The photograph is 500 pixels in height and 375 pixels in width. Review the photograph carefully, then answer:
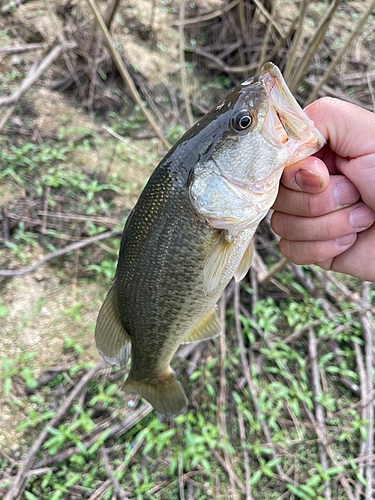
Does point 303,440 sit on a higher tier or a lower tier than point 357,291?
lower

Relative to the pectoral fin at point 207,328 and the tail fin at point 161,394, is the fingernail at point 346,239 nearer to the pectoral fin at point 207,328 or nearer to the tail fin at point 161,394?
the pectoral fin at point 207,328

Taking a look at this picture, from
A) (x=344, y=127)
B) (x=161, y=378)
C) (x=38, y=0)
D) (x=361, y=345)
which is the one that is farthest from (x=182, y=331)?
(x=38, y=0)

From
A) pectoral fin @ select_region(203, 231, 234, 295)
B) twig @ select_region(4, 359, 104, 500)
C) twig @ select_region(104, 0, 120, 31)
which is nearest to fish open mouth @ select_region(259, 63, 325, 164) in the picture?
pectoral fin @ select_region(203, 231, 234, 295)

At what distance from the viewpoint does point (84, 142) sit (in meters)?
3.38

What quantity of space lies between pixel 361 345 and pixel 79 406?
2.45 metres

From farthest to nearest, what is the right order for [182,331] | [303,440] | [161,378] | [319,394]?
[319,394], [303,440], [161,378], [182,331]

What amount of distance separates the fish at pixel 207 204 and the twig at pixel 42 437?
101cm

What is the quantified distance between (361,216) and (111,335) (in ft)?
4.17

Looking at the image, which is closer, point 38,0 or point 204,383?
point 204,383

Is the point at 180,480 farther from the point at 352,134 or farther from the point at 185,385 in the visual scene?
the point at 352,134

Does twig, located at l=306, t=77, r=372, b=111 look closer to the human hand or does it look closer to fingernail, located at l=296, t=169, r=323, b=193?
the human hand

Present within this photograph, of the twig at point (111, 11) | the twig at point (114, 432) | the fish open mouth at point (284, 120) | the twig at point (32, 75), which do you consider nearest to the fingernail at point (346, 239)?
the fish open mouth at point (284, 120)

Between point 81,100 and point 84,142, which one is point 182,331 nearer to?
point 84,142

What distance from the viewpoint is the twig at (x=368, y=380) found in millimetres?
2334
